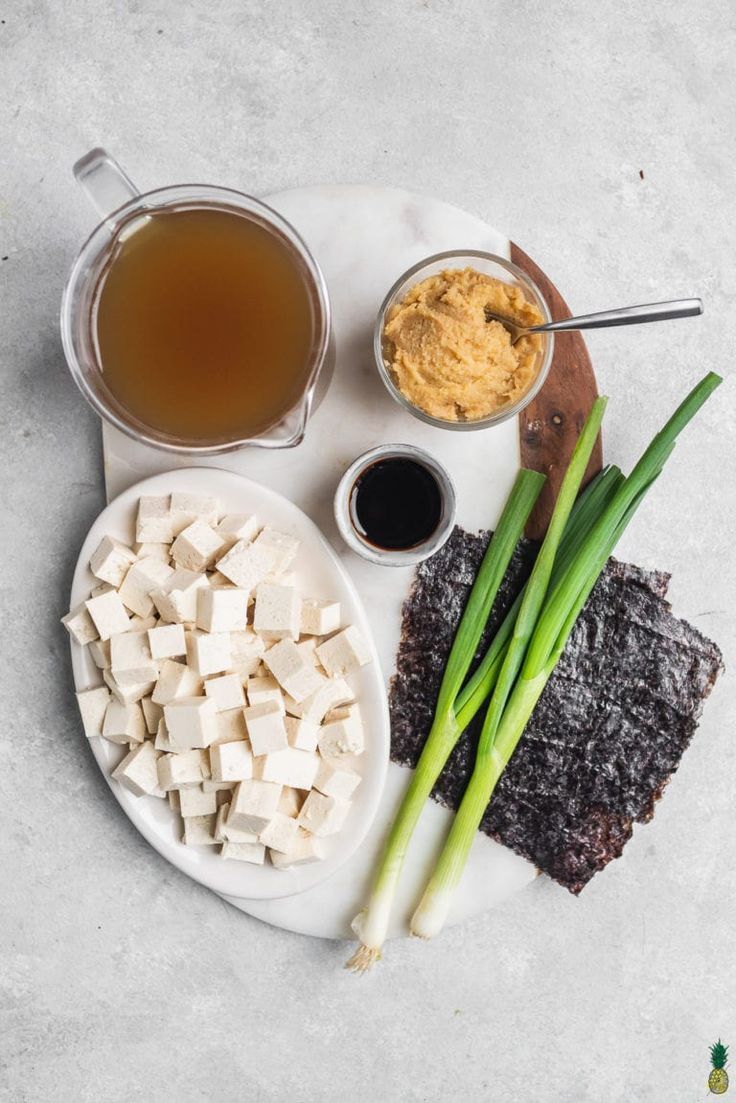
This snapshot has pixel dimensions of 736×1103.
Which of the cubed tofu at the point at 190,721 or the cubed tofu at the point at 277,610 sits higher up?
the cubed tofu at the point at 277,610

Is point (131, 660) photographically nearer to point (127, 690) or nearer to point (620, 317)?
point (127, 690)

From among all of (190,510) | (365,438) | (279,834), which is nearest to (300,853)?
(279,834)

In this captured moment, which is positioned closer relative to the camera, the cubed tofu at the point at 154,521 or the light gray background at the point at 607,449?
the cubed tofu at the point at 154,521

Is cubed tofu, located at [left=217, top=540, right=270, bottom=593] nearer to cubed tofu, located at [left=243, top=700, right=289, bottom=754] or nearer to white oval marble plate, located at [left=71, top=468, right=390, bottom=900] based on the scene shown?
white oval marble plate, located at [left=71, top=468, right=390, bottom=900]

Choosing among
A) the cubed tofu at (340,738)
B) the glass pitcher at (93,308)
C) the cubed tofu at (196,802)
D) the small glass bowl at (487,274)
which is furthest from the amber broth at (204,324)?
the cubed tofu at (196,802)

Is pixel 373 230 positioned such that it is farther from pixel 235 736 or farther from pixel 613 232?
pixel 235 736

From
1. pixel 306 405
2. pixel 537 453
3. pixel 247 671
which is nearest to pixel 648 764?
pixel 537 453

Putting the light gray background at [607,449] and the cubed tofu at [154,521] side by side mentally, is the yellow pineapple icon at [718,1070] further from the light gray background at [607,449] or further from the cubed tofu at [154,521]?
the cubed tofu at [154,521]

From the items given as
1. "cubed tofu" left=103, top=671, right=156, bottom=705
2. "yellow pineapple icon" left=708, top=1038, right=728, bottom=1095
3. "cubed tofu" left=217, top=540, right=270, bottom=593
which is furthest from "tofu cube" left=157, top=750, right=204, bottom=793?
"yellow pineapple icon" left=708, top=1038, right=728, bottom=1095
